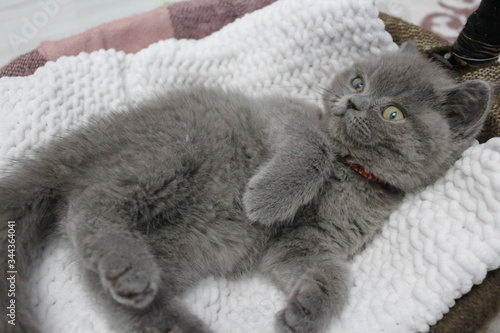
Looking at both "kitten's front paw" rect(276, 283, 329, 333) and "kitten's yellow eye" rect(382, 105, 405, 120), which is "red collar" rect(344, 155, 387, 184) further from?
"kitten's front paw" rect(276, 283, 329, 333)

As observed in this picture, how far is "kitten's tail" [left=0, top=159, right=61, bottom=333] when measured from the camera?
885 millimetres

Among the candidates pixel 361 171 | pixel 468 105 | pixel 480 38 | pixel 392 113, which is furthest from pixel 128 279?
pixel 480 38

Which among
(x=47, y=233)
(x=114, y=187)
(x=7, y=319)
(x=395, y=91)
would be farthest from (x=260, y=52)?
Answer: (x=7, y=319)

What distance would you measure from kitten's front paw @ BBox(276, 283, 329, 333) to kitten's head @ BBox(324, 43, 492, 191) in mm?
387

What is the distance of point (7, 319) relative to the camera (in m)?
0.85

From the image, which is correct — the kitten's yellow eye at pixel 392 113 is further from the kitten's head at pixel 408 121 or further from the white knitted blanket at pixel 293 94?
the white knitted blanket at pixel 293 94

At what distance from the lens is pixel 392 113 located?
3.62 feet

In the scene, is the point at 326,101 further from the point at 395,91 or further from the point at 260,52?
the point at 260,52

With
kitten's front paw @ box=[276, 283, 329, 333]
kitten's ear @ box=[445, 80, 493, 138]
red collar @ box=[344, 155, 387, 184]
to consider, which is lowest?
kitten's front paw @ box=[276, 283, 329, 333]

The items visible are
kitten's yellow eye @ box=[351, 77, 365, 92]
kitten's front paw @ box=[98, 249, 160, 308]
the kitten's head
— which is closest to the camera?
kitten's front paw @ box=[98, 249, 160, 308]

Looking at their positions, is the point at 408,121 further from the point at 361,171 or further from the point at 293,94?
the point at 293,94

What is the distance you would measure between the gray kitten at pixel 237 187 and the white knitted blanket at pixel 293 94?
69 millimetres

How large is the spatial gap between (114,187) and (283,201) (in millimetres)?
→ 440

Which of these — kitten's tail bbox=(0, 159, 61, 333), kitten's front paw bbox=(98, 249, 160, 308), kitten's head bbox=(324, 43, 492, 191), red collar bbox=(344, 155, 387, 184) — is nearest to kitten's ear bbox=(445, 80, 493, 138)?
kitten's head bbox=(324, 43, 492, 191)
